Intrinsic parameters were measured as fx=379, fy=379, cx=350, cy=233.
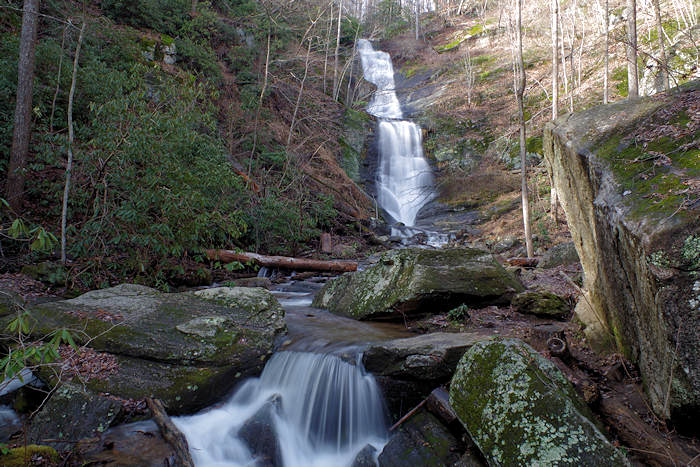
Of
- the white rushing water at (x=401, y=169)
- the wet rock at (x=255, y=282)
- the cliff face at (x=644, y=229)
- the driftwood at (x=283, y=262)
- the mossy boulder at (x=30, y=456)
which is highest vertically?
the white rushing water at (x=401, y=169)

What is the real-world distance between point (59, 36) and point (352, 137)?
16.1 meters

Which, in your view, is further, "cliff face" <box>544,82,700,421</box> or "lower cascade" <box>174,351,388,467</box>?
"lower cascade" <box>174,351,388,467</box>

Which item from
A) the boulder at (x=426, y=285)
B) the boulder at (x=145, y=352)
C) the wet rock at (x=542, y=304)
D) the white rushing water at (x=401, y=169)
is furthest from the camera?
the white rushing water at (x=401, y=169)

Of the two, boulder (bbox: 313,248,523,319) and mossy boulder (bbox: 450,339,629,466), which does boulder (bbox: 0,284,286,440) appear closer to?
boulder (bbox: 313,248,523,319)

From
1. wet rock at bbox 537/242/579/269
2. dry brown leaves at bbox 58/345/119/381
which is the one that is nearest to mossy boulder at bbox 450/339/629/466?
dry brown leaves at bbox 58/345/119/381

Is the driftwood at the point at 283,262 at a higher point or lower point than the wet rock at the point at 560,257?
lower

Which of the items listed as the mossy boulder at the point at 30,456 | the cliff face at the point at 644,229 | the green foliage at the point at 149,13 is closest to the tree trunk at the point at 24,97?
the green foliage at the point at 149,13

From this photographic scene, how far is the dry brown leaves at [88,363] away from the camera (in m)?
4.02

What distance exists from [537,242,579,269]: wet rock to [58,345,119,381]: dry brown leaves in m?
8.58

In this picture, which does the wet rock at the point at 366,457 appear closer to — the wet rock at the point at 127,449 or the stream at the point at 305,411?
the stream at the point at 305,411

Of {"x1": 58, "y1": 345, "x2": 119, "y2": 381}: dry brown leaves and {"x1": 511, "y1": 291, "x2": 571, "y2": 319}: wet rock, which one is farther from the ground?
{"x1": 511, "y1": 291, "x2": 571, "y2": 319}: wet rock

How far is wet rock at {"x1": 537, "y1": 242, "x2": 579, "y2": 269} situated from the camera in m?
8.48

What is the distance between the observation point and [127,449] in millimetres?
3236

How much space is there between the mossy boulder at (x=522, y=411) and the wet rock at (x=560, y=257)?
20.5 ft
